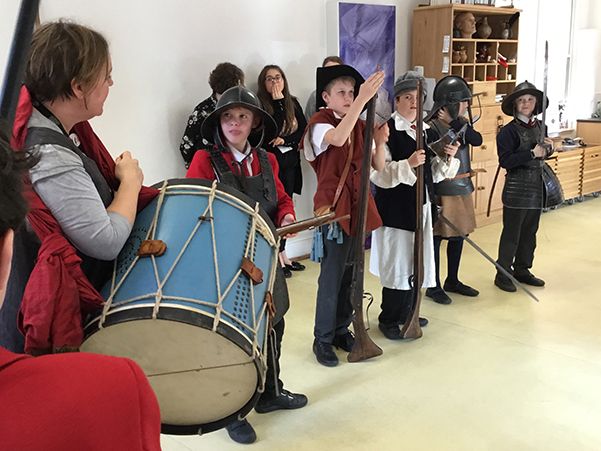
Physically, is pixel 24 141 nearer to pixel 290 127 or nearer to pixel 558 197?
pixel 290 127

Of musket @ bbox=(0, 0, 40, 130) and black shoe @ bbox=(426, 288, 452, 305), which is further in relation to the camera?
black shoe @ bbox=(426, 288, 452, 305)

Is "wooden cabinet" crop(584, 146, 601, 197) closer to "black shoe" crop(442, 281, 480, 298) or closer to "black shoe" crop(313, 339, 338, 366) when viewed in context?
"black shoe" crop(442, 281, 480, 298)

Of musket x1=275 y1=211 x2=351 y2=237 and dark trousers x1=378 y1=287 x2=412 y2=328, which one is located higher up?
musket x1=275 y1=211 x2=351 y2=237

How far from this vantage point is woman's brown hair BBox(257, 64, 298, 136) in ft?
13.5

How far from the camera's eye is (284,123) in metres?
4.20

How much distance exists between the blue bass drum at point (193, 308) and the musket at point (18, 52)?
0.62m

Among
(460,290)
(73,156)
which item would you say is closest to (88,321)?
(73,156)

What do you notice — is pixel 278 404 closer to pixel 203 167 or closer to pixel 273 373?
pixel 273 373

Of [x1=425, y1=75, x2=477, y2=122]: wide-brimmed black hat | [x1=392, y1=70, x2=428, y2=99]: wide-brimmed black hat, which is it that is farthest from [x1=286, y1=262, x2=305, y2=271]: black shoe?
[x1=392, y1=70, x2=428, y2=99]: wide-brimmed black hat

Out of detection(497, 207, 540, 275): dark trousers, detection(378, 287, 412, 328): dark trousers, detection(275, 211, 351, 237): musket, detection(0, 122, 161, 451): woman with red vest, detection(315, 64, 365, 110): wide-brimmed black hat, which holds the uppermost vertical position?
detection(315, 64, 365, 110): wide-brimmed black hat

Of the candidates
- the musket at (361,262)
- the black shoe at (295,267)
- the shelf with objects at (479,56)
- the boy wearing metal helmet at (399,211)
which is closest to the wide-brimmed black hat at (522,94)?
the boy wearing metal helmet at (399,211)

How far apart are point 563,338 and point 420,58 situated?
3201 millimetres

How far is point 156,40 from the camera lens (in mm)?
3617

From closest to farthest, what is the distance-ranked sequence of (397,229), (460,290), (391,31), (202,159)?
1. (202,159)
2. (397,229)
3. (460,290)
4. (391,31)
